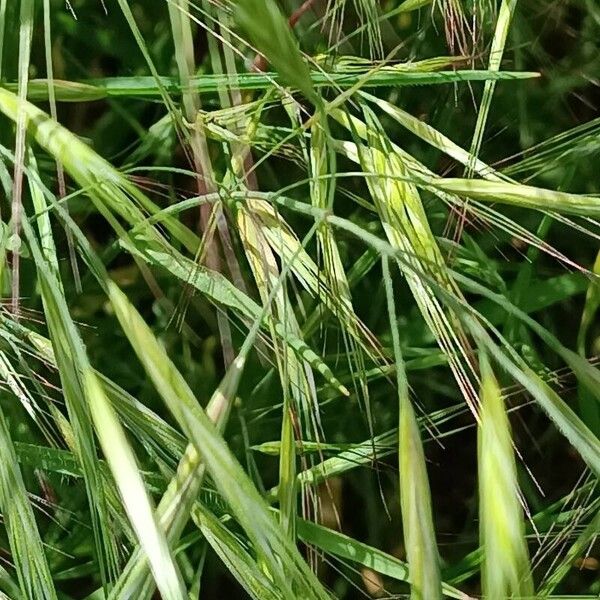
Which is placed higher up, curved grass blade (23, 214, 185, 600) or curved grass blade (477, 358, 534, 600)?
curved grass blade (23, 214, 185, 600)

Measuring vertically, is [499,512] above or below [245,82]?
below

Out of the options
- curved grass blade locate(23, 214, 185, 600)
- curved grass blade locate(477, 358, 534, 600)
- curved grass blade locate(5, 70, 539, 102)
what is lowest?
curved grass blade locate(477, 358, 534, 600)

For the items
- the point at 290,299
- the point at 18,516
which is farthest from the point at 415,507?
the point at 290,299

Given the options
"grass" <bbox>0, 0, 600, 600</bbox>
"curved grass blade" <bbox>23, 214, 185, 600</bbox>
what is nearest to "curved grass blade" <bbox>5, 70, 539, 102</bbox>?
"grass" <bbox>0, 0, 600, 600</bbox>

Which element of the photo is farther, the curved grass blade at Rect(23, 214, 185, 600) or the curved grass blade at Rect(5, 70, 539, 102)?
the curved grass blade at Rect(5, 70, 539, 102)

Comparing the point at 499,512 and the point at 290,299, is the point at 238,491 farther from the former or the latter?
the point at 290,299

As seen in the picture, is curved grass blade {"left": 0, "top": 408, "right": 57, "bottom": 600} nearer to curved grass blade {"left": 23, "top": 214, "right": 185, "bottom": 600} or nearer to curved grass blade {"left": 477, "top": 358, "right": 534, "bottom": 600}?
curved grass blade {"left": 23, "top": 214, "right": 185, "bottom": 600}

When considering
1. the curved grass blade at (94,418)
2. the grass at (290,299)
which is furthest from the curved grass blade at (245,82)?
the curved grass blade at (94,418)

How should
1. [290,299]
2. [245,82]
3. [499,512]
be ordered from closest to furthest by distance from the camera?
1. [499,512]
2. [245,82]
3. [290,299]
